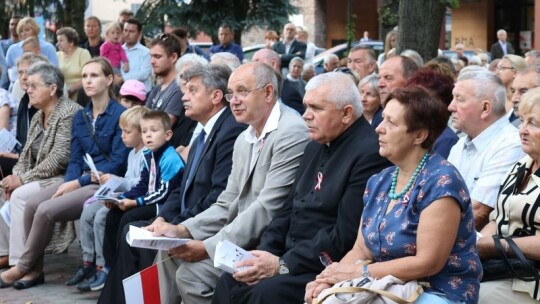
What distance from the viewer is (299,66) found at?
16.7 m

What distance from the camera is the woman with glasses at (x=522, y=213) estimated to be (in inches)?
202

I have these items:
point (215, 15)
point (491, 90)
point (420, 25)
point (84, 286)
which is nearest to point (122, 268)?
point (84, 286)

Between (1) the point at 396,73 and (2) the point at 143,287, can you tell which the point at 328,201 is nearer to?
(2) the point at 143,287

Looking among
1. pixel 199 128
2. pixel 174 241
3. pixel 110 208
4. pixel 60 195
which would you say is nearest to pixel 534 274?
pixel 174 241

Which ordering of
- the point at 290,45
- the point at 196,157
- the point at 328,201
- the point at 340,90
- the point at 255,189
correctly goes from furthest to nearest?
the point at 290,45
the point at 196,157
the point at 255,189
the point at 340,90
the point at 328,201

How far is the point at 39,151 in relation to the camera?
9.24 meters

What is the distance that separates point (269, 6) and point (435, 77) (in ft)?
43.8

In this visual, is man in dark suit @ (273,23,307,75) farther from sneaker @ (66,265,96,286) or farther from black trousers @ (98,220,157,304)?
black trousers @ (98,220,157,304)

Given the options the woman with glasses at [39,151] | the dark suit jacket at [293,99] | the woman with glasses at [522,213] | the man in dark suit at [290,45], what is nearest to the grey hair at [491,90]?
the woman with glasses at [522,213]

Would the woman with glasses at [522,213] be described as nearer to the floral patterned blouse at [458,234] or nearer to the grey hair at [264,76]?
the floral patterned blouse at [458,234]

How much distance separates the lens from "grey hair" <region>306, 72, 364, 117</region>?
18.8 ft

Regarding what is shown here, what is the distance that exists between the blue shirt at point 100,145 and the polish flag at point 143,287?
230 cm

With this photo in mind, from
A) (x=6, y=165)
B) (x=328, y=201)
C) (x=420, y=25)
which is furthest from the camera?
(x=420, y=25)

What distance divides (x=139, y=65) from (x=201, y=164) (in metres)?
6.17
